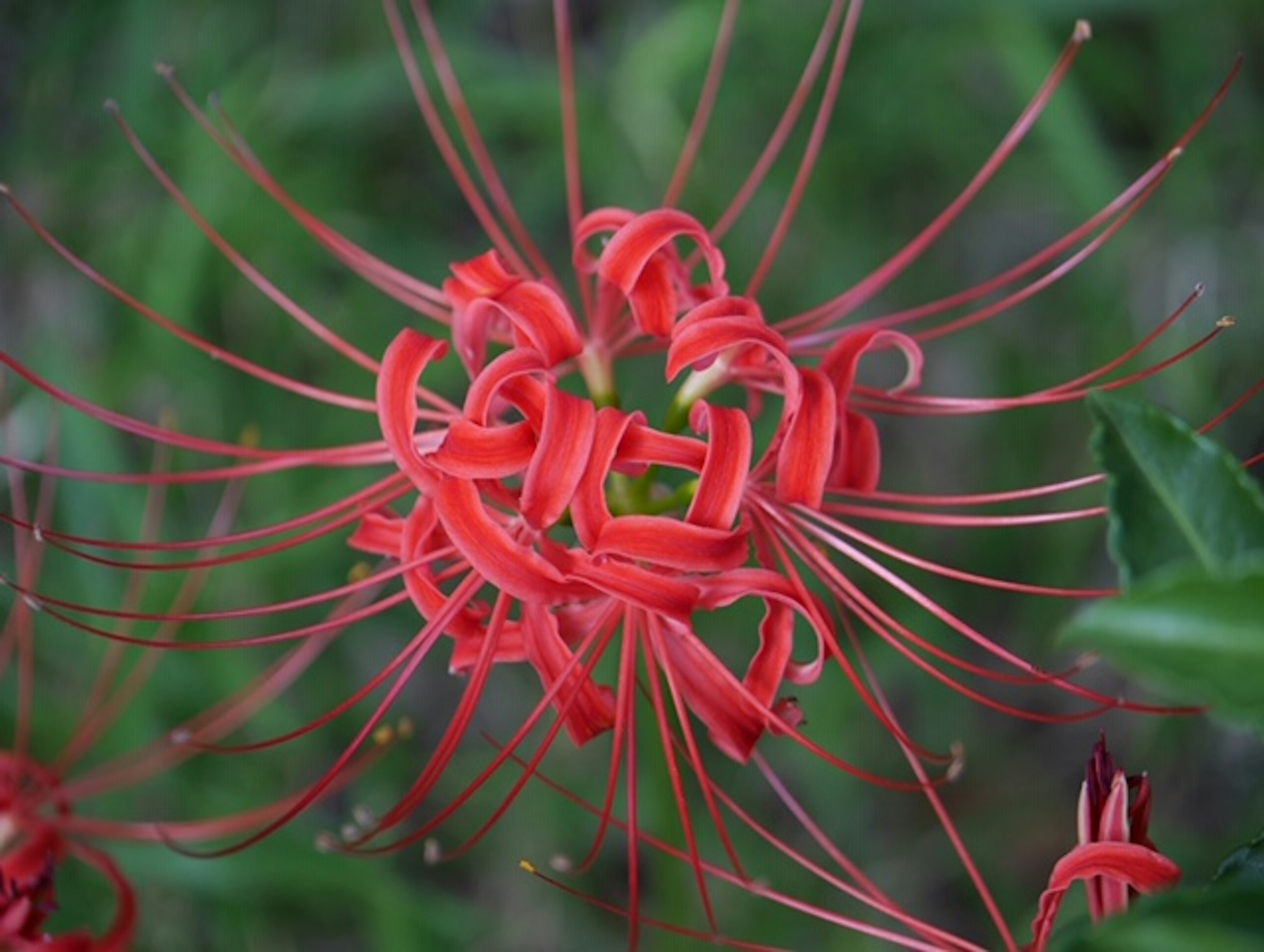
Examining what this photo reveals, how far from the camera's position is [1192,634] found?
44 centimetres

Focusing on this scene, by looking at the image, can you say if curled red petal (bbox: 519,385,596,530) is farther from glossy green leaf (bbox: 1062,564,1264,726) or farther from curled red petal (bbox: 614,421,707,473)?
glossy green leaf (bbox: 1062,564,1264,726)

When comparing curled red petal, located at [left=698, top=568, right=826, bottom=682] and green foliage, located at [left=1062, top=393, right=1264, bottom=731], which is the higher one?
curled red petal, located at [left=698, top=568, right=826, bottom=682]

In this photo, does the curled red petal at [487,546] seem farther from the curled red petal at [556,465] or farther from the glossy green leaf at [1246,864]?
the glossy green leaf at [1246,864]

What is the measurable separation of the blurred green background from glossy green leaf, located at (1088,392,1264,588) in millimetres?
862

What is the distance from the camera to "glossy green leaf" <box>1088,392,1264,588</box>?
55 centimetres

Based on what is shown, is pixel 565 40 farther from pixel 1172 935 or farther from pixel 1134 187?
pixel 1172 935

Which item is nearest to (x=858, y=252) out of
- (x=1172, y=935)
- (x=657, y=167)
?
(x=657, y=167)

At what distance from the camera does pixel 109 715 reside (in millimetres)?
1264

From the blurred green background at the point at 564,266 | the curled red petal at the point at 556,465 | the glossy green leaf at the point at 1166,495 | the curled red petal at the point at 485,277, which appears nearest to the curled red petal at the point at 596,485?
the curled red petal at the point at 556,465

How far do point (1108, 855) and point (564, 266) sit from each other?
1.31 m

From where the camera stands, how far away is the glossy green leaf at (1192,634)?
43 centimetres

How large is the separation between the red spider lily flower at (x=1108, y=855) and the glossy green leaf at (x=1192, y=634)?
20cm

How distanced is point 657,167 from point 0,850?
0.93 m

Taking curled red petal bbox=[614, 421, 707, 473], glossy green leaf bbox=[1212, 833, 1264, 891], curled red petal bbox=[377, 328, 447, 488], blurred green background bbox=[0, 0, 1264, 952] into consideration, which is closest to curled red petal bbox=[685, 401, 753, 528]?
curled red petal bbox=[614, 421, 707, 473]
